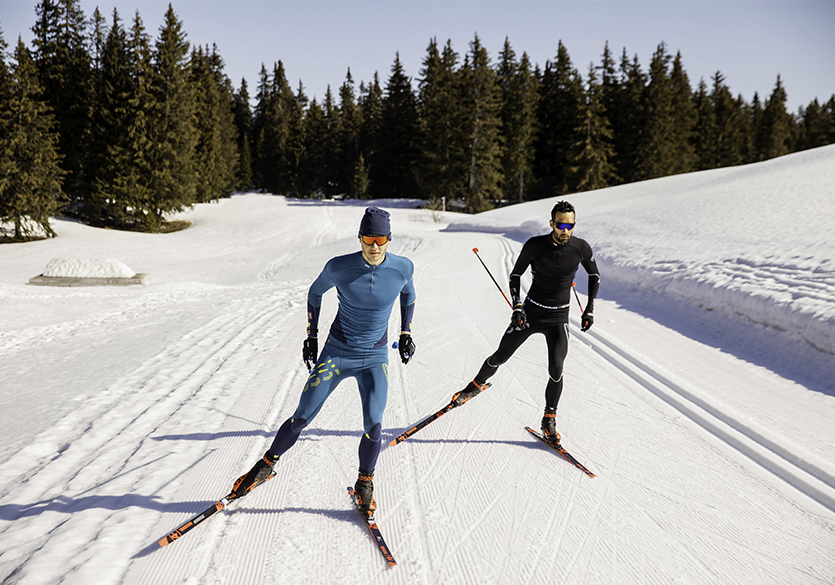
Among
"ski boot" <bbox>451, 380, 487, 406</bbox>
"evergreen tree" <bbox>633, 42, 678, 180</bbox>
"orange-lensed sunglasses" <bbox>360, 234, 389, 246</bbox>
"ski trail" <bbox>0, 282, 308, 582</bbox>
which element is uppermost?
"evergreen tree" <bbox>633, 42, 678, 180</bbox>

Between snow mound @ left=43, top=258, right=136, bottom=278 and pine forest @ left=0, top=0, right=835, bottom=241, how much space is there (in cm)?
1289

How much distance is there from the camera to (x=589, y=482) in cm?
369

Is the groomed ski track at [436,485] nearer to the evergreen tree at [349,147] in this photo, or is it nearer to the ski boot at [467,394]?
the ski boot at [467,394]

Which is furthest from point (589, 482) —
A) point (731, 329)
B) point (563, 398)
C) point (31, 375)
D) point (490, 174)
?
point (490, 174)

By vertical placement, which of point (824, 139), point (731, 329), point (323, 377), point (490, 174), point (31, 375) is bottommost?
point (31, 375)

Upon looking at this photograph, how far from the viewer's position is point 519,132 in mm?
43531

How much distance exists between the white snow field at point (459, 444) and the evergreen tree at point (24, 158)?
16527 mm

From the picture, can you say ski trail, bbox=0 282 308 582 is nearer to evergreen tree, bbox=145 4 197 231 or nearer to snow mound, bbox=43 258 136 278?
snow mound, bbox=43 258 136 278

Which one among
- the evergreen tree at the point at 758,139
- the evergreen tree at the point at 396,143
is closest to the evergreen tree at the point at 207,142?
the evergreen tree at the point at 396,143

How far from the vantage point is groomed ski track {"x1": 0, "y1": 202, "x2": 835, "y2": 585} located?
2.83 m

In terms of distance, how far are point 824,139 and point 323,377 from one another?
275 feet

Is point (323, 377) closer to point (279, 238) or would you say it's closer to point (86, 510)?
point (86, 510)

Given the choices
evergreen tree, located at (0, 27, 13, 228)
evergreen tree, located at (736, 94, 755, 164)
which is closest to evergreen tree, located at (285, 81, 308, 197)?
evergreen tree, located at (0, 27, 13, 228)

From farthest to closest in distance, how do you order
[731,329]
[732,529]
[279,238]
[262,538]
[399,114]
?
[399,114] < [279,238] < [731,329] < [732,529] < [262,538]
